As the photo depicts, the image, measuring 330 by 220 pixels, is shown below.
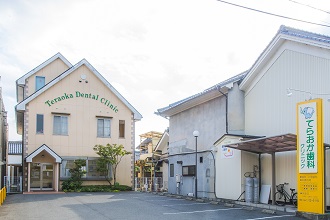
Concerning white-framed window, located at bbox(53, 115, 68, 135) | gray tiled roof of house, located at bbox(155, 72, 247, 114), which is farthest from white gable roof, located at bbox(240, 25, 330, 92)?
white-framed window, located at bbox(53, 115, 68, 135)

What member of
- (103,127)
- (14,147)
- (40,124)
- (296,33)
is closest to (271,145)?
(296,33)

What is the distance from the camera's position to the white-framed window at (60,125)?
82.1 ft

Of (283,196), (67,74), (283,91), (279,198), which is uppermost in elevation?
(67,74)

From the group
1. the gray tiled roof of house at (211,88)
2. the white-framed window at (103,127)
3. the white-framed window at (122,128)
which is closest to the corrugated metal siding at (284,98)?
the gray tiled roof of house at (211,88)

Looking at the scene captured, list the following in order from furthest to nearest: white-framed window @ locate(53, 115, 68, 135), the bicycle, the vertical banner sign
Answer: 1. white-framed window @ locate(53, 115, 68, 135)
2. the bicycle
3. the vertical banner sign

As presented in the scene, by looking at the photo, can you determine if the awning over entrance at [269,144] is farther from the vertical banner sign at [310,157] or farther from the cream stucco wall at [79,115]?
the cream stucco wall at [79,115]

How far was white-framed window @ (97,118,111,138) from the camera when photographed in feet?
86.5

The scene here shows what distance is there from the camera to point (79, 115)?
2577 cm

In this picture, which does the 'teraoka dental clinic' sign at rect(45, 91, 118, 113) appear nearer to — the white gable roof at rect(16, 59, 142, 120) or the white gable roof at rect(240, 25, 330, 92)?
the white gable roof at rect(16, 59, 142, 120)

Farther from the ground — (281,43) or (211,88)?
(281,43)

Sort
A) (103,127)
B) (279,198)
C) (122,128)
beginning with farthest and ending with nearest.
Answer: (122,128) → (103,127) → (279,198)

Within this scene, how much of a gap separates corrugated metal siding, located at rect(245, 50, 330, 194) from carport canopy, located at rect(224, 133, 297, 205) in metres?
Answer: 0.57

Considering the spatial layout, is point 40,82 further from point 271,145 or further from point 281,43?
point 271,145

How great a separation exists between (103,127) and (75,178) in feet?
13.6
